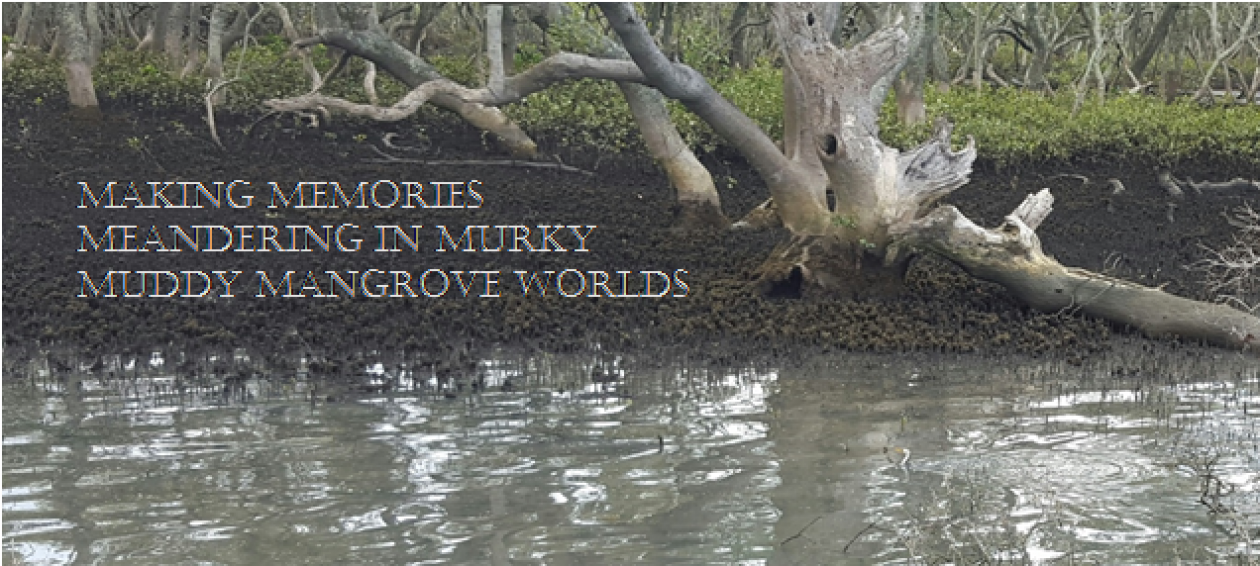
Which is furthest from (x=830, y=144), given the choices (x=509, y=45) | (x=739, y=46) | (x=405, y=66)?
(x=739, y=46)

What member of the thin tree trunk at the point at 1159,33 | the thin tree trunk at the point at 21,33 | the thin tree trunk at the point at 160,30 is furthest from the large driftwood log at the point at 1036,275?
the thin tree trunk at the point at 160,30

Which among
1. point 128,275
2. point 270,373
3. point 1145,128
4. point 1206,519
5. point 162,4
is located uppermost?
point 162,4

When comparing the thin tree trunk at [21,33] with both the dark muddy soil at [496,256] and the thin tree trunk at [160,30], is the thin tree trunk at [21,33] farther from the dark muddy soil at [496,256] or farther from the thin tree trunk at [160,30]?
the dark muddy soil at [496,256]

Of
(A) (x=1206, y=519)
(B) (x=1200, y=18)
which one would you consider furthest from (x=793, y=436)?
(B) (x=1200, y=18)

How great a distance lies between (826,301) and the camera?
40.7 feet

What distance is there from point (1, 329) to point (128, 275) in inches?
84.3

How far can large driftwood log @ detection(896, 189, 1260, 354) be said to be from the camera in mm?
11312

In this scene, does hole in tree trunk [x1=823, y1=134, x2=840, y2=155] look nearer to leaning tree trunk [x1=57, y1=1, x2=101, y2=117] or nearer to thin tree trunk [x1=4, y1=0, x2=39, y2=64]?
leaning tree trunk [x1=57, y1=1, x2=101, y2=117]

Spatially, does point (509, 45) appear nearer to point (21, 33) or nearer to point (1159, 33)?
point (21, 33)

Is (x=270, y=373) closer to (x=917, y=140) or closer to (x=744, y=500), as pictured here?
(x=744, y=500)

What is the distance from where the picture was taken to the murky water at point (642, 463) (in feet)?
21.2

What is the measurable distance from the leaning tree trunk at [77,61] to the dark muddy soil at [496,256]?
355 mm

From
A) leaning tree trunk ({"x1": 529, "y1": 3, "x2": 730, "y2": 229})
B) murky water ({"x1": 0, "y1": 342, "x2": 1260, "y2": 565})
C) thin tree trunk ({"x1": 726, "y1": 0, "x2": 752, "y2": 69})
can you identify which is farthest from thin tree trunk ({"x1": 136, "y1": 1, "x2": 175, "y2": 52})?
murky water ({"x1": 0, "y1": 342, "x2": 1260, "y2": 565})

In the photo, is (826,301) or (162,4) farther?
(162,4)
